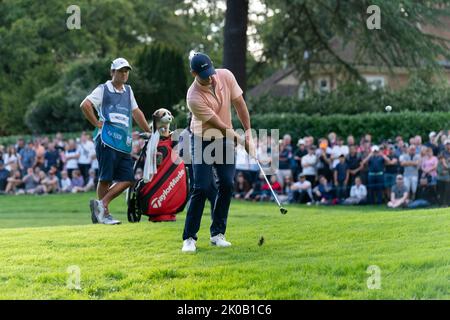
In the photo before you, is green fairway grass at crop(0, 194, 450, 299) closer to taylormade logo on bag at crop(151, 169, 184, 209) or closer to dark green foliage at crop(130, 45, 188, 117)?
taylormade logo on bag at crop(151, 169, 184, 209)

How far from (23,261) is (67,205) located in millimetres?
13752

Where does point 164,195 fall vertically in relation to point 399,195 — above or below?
above

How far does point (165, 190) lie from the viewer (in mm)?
13508

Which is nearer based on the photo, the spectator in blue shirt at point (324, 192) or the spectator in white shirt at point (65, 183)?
the spectator in blue shirt at point (324, 192)

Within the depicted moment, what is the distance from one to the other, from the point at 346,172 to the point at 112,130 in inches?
411

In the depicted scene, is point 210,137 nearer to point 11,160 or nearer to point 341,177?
point 341,177

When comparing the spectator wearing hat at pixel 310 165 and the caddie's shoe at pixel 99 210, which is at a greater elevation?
the spectator wearing hat at pixel 310 165

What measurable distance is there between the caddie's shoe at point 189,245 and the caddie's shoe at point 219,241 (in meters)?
0.41

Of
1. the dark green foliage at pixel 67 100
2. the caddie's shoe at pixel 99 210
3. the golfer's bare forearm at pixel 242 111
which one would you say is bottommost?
the caddie's shoe at pixel 99 210

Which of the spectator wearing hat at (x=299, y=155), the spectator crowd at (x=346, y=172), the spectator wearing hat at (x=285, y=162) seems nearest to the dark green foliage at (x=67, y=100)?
the spectator crowd at (x=346, y=172)

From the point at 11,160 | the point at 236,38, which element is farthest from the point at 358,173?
the point at 11,160

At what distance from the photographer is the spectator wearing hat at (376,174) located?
21594mm

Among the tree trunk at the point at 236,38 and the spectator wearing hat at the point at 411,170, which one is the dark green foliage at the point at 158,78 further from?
the spectator wearing hat at the point at 411,170
